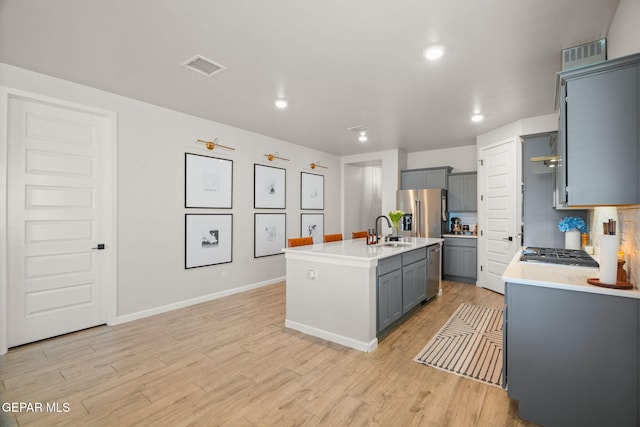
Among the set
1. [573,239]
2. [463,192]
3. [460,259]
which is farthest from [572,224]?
[463,192]

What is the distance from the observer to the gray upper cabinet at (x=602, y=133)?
1.61 meters

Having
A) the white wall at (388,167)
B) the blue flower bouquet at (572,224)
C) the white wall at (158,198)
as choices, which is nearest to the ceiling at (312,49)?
the white wall at (158,198)

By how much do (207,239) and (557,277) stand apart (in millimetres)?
4110

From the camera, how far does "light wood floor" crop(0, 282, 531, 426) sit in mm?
2027

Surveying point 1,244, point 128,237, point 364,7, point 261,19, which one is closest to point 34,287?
point 1,244

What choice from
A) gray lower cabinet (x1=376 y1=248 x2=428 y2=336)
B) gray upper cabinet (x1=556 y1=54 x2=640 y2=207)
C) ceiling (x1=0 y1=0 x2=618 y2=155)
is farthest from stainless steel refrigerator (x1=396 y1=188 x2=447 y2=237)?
gray upper cabinet (x1=556 y1=54 x2=640 y2=207)

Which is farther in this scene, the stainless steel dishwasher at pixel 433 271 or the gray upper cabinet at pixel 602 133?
the stainless steel dishwasher at pixel 433 271

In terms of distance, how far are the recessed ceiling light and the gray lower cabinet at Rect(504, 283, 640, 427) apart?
194cm

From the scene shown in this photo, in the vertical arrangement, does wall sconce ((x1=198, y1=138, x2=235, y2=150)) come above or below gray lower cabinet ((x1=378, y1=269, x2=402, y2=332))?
above

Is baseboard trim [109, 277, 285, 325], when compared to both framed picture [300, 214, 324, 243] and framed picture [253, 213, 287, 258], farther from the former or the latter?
framed picture [300, 214, 324, 243]

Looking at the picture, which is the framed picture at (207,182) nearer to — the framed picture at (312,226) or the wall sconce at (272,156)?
the wall sconce at (272,156)

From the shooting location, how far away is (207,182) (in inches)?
179

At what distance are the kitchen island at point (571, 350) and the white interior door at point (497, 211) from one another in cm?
291

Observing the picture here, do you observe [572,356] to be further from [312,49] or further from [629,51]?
[312,49]
